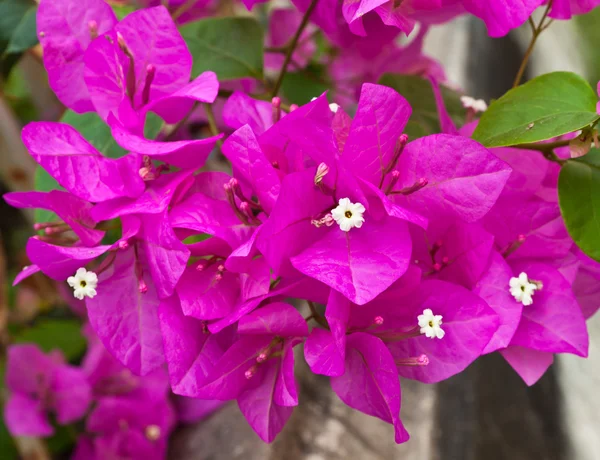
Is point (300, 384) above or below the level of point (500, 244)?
below

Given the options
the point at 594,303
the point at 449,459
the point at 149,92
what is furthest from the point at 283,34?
the point at 449,459

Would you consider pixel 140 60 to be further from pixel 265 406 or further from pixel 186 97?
pixel 265 406

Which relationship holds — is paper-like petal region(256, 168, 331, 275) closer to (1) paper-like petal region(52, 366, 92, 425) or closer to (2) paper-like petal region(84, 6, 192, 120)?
(2) paper-like petal region(84, 6, 192, 120)

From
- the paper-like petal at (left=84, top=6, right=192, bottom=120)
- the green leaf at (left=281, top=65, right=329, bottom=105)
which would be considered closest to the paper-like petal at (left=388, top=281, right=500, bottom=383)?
the paper-like petal at (left=84, top=6, right=192, bottom=120)

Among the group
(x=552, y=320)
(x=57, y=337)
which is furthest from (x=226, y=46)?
(x=57, y=337)

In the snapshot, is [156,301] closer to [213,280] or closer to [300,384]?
[213,280]

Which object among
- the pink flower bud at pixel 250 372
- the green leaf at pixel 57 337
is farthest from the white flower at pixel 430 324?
the green leaf at pixel 57 337
